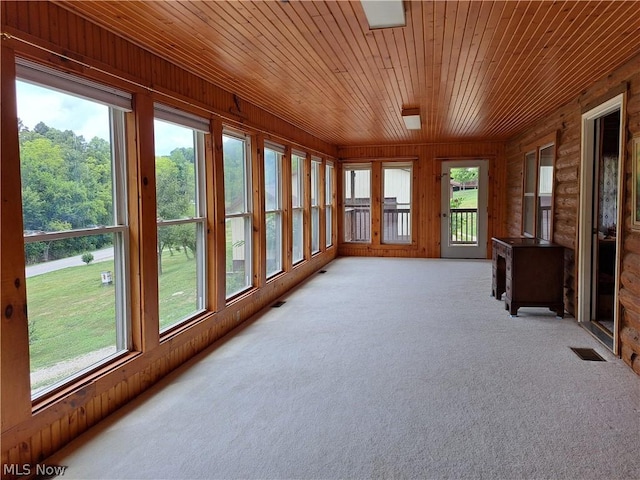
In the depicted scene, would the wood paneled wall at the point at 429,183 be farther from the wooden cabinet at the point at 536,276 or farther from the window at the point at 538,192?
the wooden cabinet at the point at 536,276

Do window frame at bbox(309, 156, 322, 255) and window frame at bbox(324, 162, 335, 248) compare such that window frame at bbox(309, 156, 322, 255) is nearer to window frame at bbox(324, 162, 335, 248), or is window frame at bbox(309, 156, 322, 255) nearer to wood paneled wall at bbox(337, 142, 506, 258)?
window frame at bbox(324, 162, 335, 248)

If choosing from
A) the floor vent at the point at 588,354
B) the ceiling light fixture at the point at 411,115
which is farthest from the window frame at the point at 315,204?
the floor vent at the point at 588,354

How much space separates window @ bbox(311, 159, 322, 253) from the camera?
7.90 m

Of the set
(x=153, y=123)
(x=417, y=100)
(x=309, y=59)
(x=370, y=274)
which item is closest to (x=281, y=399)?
(x=153, y=123)

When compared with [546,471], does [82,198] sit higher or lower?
higher

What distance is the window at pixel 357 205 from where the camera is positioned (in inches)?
379

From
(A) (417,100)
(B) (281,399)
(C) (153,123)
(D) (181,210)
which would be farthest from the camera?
(A) (417,100)

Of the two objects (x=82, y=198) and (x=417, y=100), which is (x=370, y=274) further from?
(x=82, y=198)

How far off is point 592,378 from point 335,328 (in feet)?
7.19

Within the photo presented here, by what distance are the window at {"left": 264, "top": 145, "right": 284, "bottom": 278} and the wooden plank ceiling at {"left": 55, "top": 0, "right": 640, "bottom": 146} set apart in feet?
3.21

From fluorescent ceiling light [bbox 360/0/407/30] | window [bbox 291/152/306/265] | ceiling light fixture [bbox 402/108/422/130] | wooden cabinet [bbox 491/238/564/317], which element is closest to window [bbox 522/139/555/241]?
wooden cabinet [bbox 491/238/564/317]

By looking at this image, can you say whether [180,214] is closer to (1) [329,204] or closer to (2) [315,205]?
(2) [315,205]

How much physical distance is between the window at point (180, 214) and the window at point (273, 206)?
1.73 m

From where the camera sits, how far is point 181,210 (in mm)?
3596
